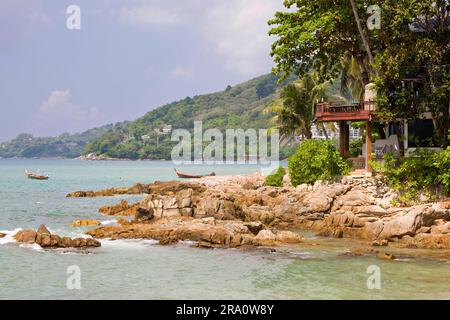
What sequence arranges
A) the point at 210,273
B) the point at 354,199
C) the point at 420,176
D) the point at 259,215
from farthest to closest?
1. the point at 259,215
2. the point at 354,199
3. the point at 420,176
4. the point at 210,273

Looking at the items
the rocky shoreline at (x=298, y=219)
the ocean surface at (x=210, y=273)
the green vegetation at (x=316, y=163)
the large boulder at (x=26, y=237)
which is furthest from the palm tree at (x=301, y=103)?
the large boulder at (x=26, y=237)

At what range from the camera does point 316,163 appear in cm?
3431

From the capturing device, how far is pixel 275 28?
3634 cm

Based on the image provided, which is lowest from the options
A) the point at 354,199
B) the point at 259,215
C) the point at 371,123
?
the point at 259,215

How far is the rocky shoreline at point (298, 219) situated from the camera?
2662 centimetres

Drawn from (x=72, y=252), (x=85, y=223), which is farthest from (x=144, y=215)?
(x=72, y=252)

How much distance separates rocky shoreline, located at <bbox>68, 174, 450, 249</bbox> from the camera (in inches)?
1048

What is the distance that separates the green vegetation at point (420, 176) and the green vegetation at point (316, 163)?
11.0 feet

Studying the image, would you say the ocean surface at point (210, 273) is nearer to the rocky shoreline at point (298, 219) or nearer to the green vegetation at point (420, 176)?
the rocky shoreline at point (298, 219)

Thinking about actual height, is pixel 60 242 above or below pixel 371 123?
below

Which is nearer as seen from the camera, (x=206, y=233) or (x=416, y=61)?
(x=206, y=233)

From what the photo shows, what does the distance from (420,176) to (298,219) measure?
21.9ft

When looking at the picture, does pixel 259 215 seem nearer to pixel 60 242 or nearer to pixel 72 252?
pixel 60 242
